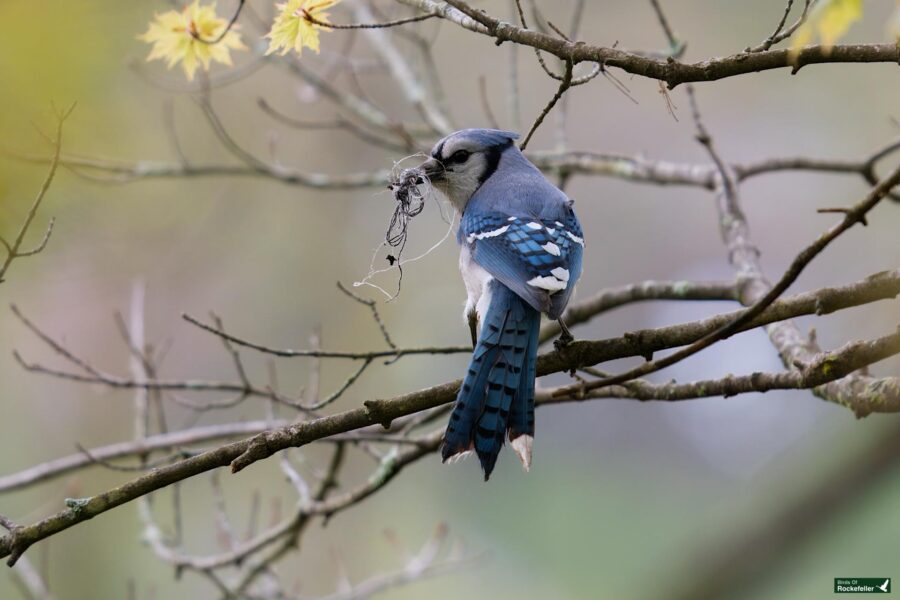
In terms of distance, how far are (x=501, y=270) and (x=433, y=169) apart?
0.63m

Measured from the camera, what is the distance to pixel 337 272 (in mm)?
7039

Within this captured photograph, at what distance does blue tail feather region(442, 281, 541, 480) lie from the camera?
6.83ft

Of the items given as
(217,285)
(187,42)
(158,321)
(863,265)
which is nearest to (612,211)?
(863,265)

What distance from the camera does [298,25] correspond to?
86.7 inches

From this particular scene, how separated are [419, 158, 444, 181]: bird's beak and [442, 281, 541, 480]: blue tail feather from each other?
735mm

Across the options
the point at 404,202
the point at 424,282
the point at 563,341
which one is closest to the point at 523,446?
the point at 563,341

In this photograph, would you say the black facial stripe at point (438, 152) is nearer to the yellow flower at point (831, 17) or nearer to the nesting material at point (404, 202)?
the nesting material at point (404, 202)

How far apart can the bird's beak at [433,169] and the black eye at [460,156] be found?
5 cm

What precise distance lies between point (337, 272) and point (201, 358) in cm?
120

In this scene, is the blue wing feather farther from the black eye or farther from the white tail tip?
the white tail tip

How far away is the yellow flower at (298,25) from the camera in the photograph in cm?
217

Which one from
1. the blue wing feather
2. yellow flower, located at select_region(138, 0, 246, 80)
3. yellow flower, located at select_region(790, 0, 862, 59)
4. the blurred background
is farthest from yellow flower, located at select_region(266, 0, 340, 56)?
the blurred background

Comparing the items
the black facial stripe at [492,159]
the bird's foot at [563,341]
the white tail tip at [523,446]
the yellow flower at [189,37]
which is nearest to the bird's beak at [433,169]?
the black facial stripe at [492,159]

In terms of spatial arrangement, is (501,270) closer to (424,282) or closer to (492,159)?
(492,159)
